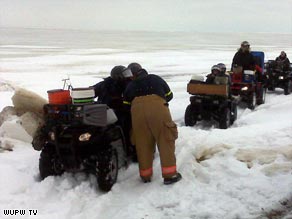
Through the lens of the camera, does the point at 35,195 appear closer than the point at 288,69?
Yes

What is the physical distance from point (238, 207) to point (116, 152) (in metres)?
1.69

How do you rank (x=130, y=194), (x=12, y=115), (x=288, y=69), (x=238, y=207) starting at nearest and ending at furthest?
(x=238, y=207) → (x=130, y=194) → (x=12, y=115) → (x=288, y=69)

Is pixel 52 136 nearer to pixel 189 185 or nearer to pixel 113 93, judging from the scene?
pixel 113 93

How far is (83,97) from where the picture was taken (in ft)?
16.6

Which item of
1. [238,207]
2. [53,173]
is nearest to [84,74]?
[53,173]

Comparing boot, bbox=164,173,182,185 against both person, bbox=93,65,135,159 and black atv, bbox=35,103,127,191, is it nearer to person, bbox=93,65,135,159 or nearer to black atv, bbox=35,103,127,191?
black atv, bbox=35,103,127,191

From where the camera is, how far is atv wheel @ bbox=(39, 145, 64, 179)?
17.2 ft

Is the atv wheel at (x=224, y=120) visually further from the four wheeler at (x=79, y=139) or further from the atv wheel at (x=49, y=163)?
the atv wheel at (x=49, y=163)

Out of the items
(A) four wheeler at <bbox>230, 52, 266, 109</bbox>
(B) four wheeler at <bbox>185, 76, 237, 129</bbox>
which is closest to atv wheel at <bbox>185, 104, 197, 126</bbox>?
(B) four wheeler at <bbox>185, 76, 237, 129</bbox>

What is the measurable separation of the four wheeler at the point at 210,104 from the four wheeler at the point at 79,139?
4.45 metres

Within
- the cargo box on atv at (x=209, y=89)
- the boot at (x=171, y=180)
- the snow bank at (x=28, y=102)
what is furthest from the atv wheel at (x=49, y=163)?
the cargo box on atv at (x=209, y=89)

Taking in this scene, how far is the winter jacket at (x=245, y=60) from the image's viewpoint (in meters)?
12.2

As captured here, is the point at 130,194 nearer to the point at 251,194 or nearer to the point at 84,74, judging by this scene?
A: the point at 251,194

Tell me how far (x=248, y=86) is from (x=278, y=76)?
3.12 metres
